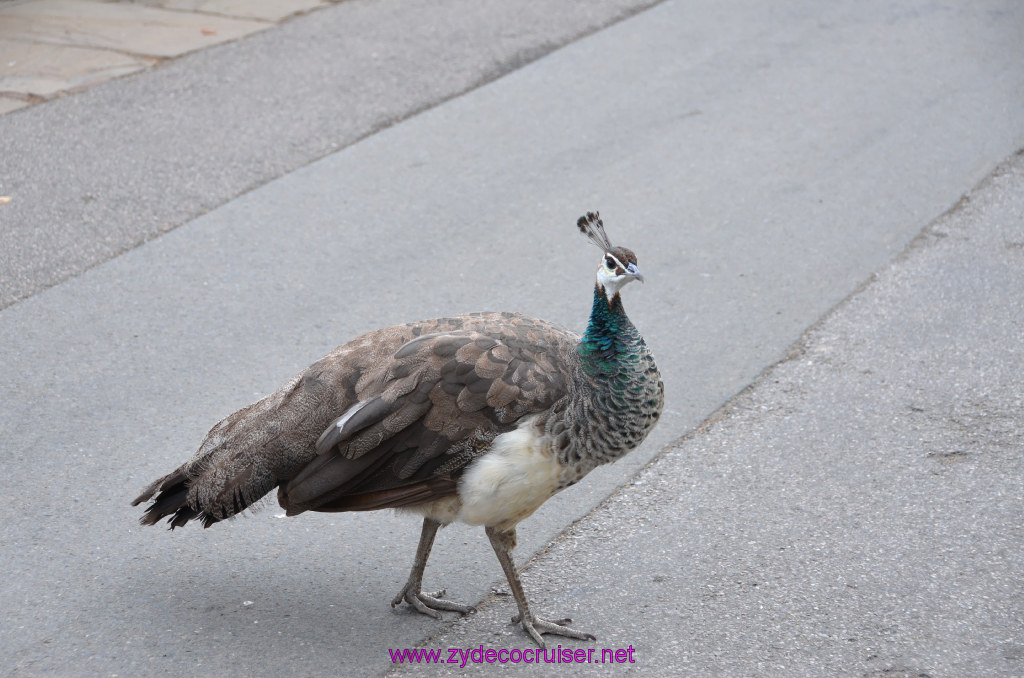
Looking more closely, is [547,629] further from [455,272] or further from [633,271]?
[455,272]

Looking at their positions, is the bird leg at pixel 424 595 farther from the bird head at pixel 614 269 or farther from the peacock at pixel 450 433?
the bird head at pixel 614 269

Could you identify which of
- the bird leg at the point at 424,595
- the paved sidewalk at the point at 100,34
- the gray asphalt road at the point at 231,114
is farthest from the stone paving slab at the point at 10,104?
the bird leg at the point at 424,595

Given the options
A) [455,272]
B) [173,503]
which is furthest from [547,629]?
[455,272]

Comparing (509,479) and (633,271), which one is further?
(633,271)

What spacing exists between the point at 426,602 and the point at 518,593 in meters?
0.35

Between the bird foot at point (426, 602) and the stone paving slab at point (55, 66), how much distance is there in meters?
5.87

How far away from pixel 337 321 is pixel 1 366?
1.61 meters

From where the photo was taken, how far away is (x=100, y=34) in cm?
937

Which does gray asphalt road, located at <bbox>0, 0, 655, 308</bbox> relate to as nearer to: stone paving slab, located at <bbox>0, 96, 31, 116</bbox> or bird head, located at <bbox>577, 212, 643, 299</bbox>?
stone paving slab, located at <bbox>0, 96, 31, 116</bbox>

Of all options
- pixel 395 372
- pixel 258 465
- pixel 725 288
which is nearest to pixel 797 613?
pixel 395 372

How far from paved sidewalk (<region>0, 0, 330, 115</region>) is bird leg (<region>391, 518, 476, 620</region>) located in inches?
223

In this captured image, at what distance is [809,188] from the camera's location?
7258 mm

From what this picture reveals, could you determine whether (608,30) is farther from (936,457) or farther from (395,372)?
(395,372)

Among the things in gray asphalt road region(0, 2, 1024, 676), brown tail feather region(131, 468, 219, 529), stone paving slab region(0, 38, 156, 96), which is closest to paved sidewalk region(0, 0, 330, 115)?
stone paving slab region(0, 38, 156, 96)
